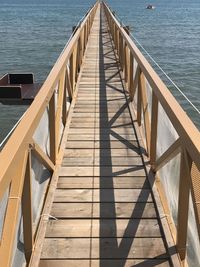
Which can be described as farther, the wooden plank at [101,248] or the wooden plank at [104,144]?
the wooden plank at [104,144]

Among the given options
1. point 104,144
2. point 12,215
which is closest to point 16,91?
point 104,144

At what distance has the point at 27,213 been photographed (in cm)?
329

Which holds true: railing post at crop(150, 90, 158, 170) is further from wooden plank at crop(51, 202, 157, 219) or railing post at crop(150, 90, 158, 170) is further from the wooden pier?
wooden plank at crop(51, 202, 157, 219)

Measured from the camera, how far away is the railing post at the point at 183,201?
3003 millimetres

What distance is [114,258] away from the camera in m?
3.47

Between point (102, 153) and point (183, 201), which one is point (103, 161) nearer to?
point (102, 153)

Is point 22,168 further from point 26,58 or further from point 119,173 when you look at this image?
point 26,58

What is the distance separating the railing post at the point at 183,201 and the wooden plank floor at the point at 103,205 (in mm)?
149

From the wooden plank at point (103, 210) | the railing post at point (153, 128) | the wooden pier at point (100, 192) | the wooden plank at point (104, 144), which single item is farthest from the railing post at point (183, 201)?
the wooden plank at point (104, 144)

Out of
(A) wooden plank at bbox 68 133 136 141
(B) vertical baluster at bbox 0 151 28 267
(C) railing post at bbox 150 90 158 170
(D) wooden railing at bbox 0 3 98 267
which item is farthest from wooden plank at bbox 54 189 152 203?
(A) wooden plank at bbox 68 133 136 141

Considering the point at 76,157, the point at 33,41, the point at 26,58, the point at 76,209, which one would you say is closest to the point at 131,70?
the point at 76,157

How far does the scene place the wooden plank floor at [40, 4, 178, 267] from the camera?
138 inches

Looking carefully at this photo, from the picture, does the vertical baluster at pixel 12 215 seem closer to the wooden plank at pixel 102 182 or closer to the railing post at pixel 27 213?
the railing post at pixel 27 213

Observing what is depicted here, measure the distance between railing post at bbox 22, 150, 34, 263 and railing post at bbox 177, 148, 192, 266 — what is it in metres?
1.06
